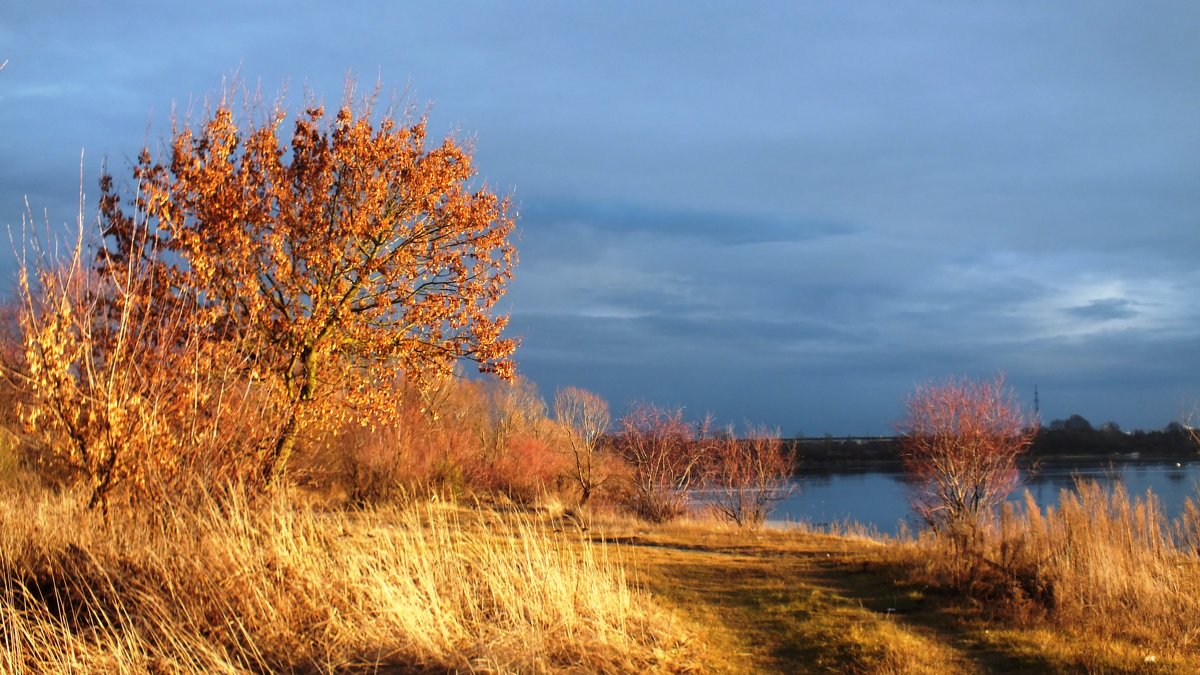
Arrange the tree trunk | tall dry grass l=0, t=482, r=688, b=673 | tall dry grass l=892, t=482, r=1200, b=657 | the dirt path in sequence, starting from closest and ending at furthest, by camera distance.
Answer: tall dry grass l=0, t=482, r=688, b=673
the dirt path
tall dry grass l=892, t=482, r=1200, b=657
the tree trunk

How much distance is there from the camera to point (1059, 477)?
47.0 meters

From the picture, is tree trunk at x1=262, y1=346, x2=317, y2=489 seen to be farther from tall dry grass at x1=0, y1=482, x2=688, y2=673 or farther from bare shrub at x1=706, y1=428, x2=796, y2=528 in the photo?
bare shrub at x1=706, y1=428, x2=796, y2=528

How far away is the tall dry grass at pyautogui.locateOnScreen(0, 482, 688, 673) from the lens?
21.4ft

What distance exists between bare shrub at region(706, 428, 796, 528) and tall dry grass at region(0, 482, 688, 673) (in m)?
28.0

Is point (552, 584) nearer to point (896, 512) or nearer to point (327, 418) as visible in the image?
point (327, 418)

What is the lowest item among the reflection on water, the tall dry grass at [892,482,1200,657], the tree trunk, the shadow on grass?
the reflection on water

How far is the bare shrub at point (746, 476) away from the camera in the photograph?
120ft

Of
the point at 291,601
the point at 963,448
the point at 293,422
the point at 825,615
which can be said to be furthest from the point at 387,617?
the point at 963,448

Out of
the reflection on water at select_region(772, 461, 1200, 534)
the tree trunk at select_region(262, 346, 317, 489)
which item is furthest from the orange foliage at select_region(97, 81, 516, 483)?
the reflection on water at select_region(772, 461, 1200, 534)

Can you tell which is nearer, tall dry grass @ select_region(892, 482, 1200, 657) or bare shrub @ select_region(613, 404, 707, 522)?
tall dry grass @ select_region(892, 482, 1200, 657)

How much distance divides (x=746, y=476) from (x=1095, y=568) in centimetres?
2832

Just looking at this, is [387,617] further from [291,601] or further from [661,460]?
[661,460]

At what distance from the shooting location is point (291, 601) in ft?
23.4

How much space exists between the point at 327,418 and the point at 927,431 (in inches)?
996
